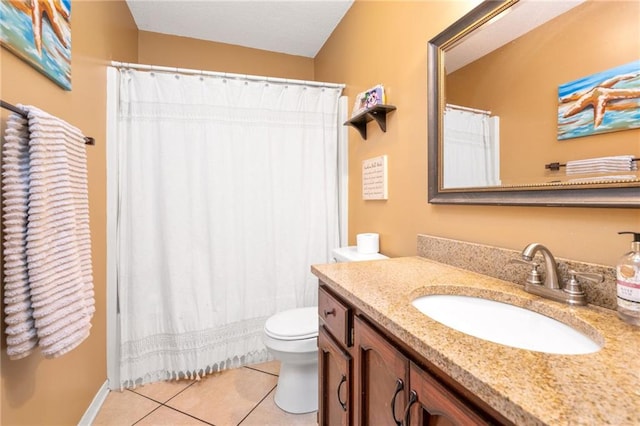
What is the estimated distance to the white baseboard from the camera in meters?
1.46

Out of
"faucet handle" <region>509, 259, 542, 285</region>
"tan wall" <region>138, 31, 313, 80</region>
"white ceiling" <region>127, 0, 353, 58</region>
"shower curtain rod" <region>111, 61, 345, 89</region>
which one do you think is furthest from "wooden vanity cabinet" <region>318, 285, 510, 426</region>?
"tan wall" <region>138, 31, 313, 80</region>

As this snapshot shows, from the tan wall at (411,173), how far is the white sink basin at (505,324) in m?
0.22

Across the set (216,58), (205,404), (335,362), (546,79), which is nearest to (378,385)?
(335,362)

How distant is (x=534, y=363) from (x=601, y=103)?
0.70 metres

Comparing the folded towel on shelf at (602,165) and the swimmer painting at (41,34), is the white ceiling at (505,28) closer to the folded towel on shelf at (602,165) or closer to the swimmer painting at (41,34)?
the folded towel on shelf at (602,165)

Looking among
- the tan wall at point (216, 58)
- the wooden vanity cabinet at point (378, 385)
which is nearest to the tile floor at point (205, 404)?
the wooden vanity cabinet at point (378, 385)

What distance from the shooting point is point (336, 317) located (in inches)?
40.9

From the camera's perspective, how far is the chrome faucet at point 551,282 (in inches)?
29.7

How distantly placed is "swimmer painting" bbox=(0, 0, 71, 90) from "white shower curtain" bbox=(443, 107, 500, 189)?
1.51 metres

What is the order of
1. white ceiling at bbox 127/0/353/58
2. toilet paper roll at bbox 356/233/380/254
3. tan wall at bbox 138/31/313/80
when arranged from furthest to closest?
tan wall at bbox 138/31/313/80 < white ceiling at bbox 127/0/353/58 < toilet paper roll at bbox 356/233/380/254

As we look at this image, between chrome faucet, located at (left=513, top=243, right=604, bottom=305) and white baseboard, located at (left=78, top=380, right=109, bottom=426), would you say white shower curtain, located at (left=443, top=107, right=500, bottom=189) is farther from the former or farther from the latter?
white baseboard, located at (left=78, top=380, right=109, bottom=426)

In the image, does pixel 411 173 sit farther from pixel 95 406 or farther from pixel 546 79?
pixel 95 406

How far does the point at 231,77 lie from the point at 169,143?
599 mm

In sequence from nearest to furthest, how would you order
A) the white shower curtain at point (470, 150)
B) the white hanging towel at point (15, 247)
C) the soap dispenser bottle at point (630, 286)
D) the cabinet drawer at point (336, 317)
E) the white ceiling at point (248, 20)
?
the soap dispenser bottle at point (630, 286) → the white hanging towel at point (15, 247) → the cabinet drawer at point (336, 317) → the white shower curtain at point (470, 150) → the white ceiling at point (248, 20)
